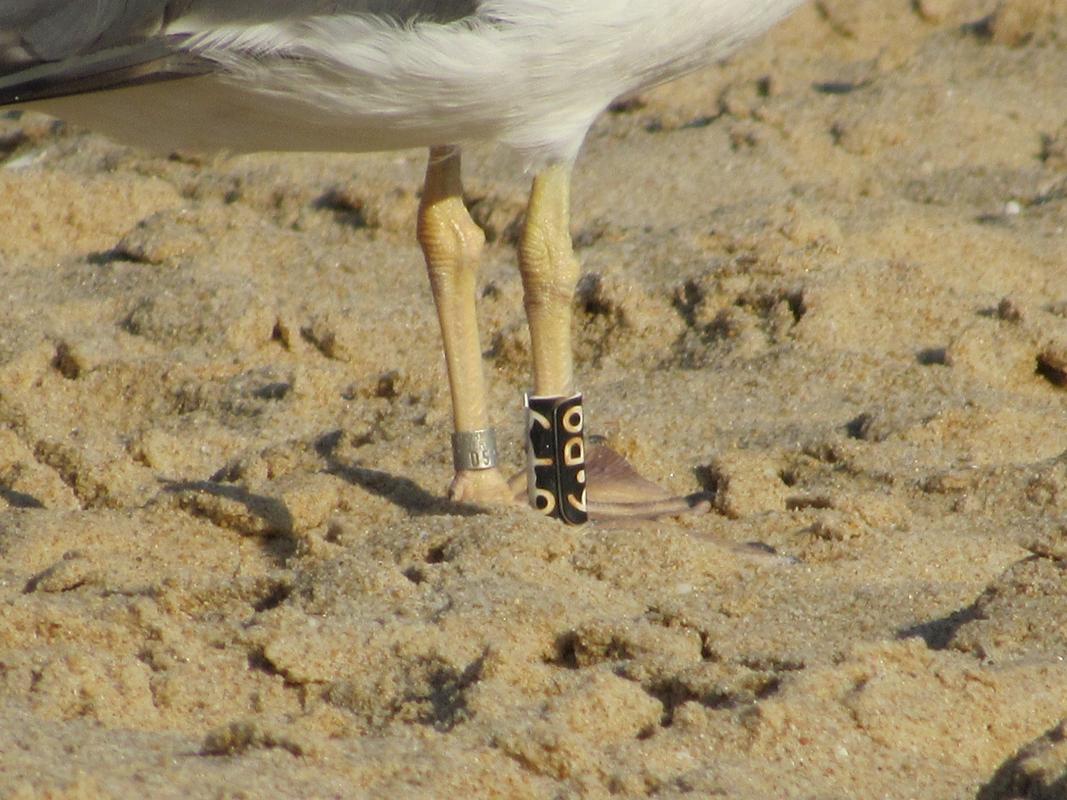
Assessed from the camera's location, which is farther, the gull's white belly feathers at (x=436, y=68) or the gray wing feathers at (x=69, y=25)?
the gray wing feathers at (x=69, y=25)

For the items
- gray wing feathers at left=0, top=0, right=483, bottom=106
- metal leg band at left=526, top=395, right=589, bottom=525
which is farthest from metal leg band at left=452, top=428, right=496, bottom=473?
gray wing feathers at left=0, top=0, right=483, bottom=106

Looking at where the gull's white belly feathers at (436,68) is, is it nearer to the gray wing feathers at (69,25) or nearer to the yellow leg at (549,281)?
the gray wing feathers at (69,25)

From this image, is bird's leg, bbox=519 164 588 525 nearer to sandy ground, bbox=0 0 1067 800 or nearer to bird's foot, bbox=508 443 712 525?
bird's foot, bbox=508 443 712 525

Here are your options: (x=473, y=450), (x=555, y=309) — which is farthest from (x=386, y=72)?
(x=473, y=450)

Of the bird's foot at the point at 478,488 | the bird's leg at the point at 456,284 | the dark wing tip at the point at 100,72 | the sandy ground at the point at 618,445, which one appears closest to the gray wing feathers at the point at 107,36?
the dark wing tip at the point at 100,72

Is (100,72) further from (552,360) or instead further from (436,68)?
(552,360)

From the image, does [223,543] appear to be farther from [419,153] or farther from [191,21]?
[419,153]

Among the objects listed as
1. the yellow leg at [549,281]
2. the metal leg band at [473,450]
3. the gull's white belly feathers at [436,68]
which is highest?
the gull's white belly feathers at [436,68]
